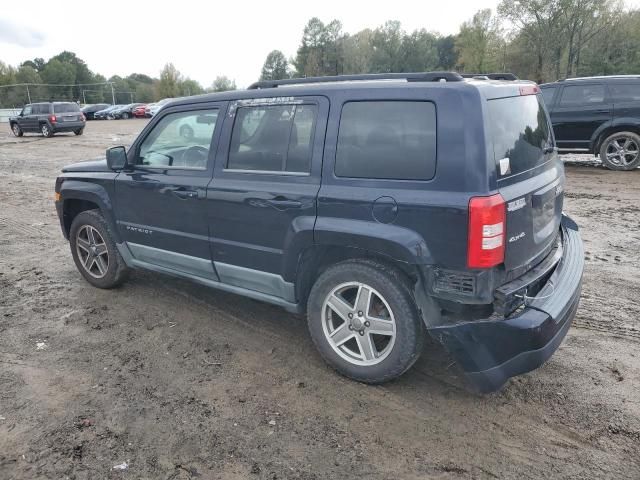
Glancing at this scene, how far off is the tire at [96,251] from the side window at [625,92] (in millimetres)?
9766

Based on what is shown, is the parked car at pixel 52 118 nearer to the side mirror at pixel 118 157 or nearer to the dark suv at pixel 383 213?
the side mirror at pixel 118 157

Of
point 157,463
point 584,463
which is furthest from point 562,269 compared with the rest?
Result: point 157,463

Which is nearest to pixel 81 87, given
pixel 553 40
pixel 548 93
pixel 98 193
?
pixel 553 40

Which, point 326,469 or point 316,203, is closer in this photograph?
point 326,469

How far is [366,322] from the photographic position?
3.21m

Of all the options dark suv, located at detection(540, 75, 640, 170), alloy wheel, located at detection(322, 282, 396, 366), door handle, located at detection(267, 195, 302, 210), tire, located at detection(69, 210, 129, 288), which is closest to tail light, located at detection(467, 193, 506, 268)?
alloy wheel, located at detection(322, 282, 396, 366)

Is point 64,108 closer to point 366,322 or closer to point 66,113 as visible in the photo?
point 66,113

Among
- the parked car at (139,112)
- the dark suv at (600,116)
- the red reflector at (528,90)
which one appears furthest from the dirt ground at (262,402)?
the parked car at (139,112)

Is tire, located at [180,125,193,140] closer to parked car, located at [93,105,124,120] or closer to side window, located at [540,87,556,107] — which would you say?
side window, located at [540,87,556,107]

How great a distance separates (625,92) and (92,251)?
33.0ft

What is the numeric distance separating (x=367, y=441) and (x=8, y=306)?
3.70m

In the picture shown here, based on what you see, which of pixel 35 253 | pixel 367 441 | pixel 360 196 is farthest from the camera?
pixel 35 253

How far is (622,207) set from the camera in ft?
25.1

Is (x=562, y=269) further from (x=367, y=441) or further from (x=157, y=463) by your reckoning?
(x=157, y=463)
